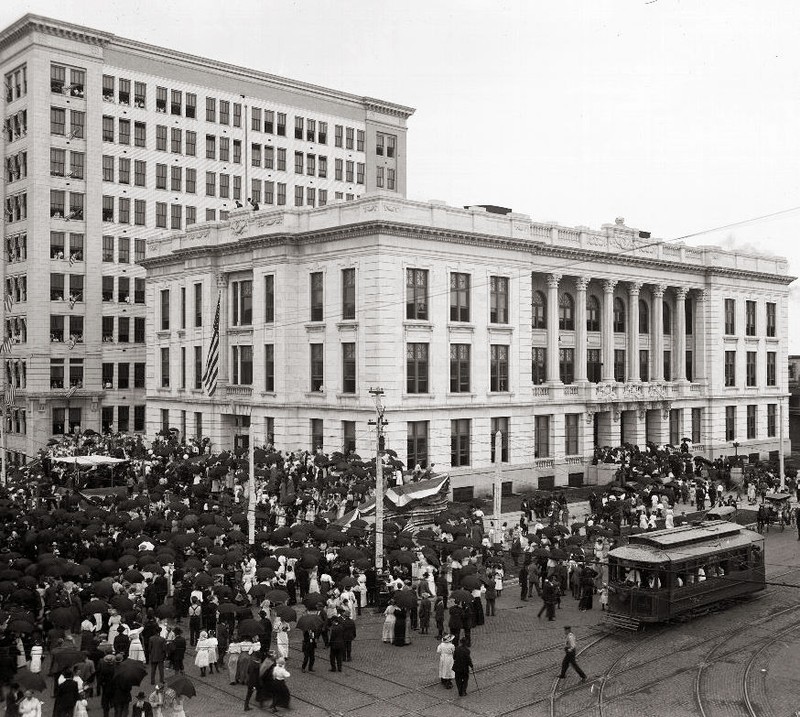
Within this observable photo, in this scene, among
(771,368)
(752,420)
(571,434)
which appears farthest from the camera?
(771,368)

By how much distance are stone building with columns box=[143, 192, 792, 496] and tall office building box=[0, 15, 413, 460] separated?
351 inches

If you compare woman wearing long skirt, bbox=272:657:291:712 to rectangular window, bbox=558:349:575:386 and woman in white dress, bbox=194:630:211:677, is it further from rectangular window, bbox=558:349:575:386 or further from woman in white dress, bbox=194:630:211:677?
rectangular window, bbox=558:349:575:386

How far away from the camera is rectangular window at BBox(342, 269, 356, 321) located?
53.8m

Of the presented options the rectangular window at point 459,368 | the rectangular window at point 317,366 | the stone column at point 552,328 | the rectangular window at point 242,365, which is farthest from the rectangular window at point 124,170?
the stone column at point 552,328

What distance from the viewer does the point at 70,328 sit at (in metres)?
75.7

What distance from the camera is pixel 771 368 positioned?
7875 centimetres

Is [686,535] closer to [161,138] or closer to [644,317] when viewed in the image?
[644,317]

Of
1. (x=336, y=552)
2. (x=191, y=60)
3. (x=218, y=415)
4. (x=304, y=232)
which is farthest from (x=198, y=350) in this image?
(x=336, y=552)

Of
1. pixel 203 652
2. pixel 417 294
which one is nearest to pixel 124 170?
pixel 417 294

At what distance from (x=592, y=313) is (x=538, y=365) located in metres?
7.23

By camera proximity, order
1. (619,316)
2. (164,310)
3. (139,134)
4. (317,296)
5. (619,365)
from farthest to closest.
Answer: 1. (139,134)
2. (164,310)
3. (619,316)
4. (619,365)
5. (317,296)

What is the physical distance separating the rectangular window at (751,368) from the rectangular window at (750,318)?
5.72 feet

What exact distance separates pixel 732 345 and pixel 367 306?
35959 mm

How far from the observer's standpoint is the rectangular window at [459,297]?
180 ft
